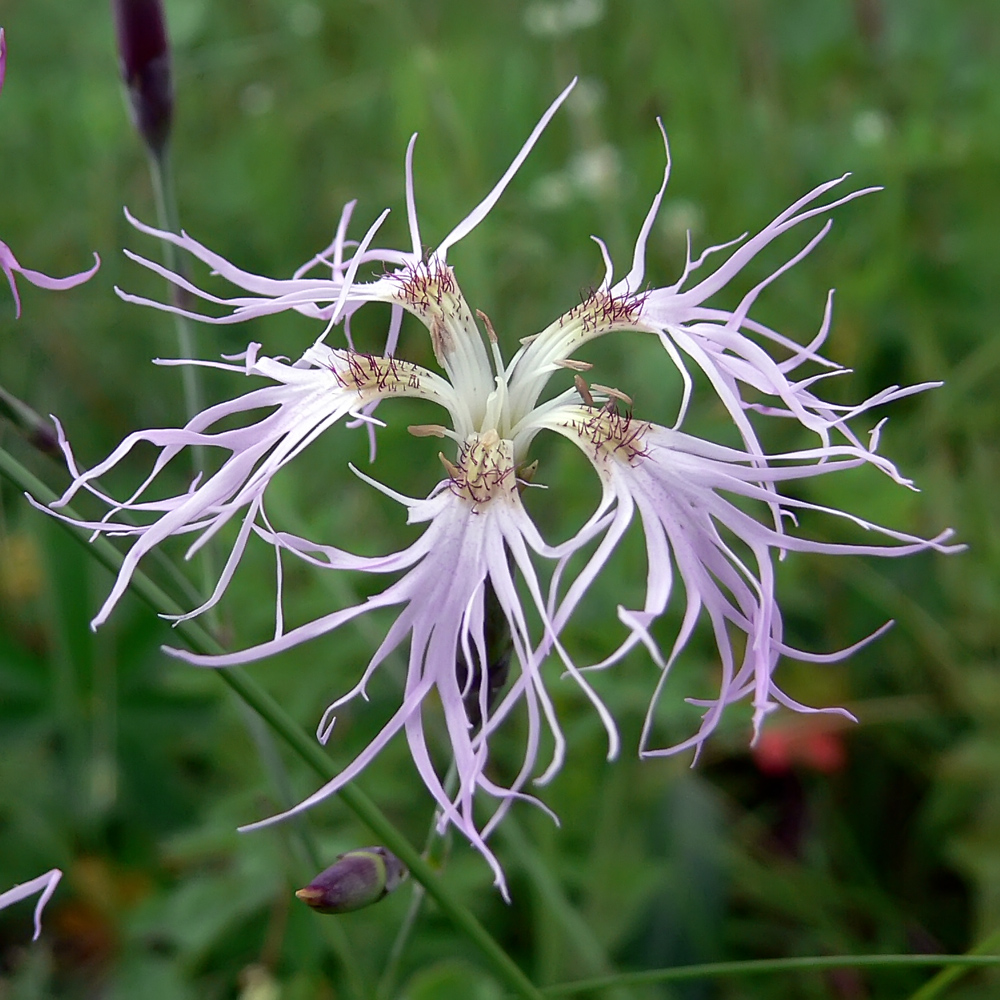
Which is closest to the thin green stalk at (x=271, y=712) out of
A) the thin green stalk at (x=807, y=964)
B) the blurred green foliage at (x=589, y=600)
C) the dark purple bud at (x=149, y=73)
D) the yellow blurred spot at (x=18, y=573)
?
the thin green stalk at (x=807, y=964)

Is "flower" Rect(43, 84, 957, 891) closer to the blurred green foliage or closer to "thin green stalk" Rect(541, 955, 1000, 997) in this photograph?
"thin green stalk" Rect(541, 955, 1000, 997)

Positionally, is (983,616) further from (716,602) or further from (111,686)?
(111,686)

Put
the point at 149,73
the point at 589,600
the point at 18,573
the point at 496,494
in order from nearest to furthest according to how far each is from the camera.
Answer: the point at 496,494 < the point at 149,73 < the point at 589,600 < the point at 18,573

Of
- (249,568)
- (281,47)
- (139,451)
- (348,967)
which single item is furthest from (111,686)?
(281,47)

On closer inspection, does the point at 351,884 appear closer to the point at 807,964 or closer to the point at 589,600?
the point at 807,964

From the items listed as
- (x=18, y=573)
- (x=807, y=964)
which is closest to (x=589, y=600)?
(x=807, y=964)

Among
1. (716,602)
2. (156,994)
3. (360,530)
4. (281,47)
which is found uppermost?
(281,47)
